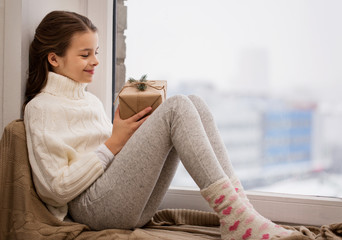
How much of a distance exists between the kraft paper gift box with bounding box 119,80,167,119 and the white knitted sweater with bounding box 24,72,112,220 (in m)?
0.18

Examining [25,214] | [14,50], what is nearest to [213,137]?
[25,214]

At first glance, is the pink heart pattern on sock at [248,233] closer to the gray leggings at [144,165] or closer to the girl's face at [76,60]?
the gray leggings at [144,165]

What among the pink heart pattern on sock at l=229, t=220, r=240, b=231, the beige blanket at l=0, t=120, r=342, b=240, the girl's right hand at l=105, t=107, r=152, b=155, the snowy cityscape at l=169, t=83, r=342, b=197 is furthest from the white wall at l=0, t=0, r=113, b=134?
the pink heart pattern on sock at l=229, t=220, r=240, b=231

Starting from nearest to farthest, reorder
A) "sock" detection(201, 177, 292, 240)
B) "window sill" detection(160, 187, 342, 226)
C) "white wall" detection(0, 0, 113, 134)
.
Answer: "sock" detection(201, 177, 292, 240)
"white wall" detection(0, 0, 113, 134)
"window sill" detection(160, 187, 342, 226)

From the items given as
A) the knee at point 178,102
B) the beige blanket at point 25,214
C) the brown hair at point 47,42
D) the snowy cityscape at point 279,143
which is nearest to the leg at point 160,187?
the beige blanket at point 25,214

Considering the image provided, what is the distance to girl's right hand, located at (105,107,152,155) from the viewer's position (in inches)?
56.4

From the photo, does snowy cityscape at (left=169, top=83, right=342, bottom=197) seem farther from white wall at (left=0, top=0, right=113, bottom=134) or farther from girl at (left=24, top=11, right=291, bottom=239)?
white wall at (left=0, top=0, right=113, bottom=134)

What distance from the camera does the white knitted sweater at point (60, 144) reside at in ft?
4.26

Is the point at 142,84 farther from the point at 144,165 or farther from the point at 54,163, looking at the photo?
the point at 54,163

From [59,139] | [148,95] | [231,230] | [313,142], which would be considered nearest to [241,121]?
[313,142]

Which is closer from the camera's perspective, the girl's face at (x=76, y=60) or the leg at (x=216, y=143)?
the leg at (x=216, y=143)

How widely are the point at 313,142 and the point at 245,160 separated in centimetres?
32

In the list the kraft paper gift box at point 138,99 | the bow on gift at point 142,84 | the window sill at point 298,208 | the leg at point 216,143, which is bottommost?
the window sill at point 298,208

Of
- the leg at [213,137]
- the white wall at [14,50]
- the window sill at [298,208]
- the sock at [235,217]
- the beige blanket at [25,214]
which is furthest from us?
the window sill at [298,208]
